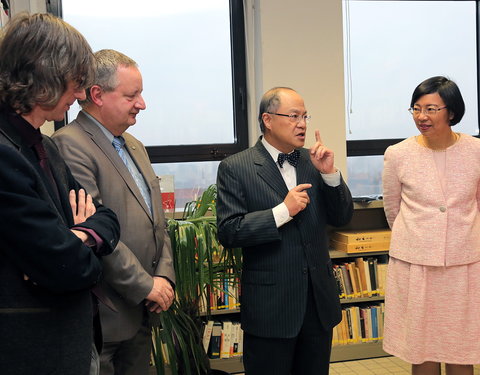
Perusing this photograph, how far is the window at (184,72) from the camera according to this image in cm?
373

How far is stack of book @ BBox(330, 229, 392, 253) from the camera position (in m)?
3.49

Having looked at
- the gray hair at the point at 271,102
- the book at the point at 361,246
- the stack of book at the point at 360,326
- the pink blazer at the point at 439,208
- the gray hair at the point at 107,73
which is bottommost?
the stack of book at the point at 360,326

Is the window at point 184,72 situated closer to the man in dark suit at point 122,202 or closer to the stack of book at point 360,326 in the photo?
the stack of book at point 360,326

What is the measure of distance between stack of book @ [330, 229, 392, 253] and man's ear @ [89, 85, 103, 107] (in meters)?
2.17

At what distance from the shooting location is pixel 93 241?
4.18 feet

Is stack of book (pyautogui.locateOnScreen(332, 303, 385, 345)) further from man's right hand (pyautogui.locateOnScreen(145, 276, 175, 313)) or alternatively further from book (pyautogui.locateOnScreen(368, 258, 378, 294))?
man's right hand (pyautogui.locateOnScreen(145, 276, 175, 313))

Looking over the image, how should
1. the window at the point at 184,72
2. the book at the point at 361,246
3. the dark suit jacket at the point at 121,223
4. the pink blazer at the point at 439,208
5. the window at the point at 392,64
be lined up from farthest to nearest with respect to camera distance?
the window at the point at 392,64 → the window at the point at 184,72 → the book at the point at 361,246 → the pink blazer at the point at 439,208 → the dark suit jacket at the point at 121,223

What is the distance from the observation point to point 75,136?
1.78m

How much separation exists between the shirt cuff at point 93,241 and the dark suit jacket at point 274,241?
81 cm

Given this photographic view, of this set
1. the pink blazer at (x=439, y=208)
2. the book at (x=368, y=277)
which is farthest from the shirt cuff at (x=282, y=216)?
the book at (x=368, y=277)

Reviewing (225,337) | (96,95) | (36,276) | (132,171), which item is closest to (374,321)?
(225,337)

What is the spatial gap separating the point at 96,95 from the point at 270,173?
75 centimetres

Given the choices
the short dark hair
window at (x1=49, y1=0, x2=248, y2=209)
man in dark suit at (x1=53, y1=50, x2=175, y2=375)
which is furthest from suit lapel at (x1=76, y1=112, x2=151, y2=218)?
window at (x1=49, y1=0, x2=248, y2=209)

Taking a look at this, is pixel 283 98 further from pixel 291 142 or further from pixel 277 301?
pixel 277 301
